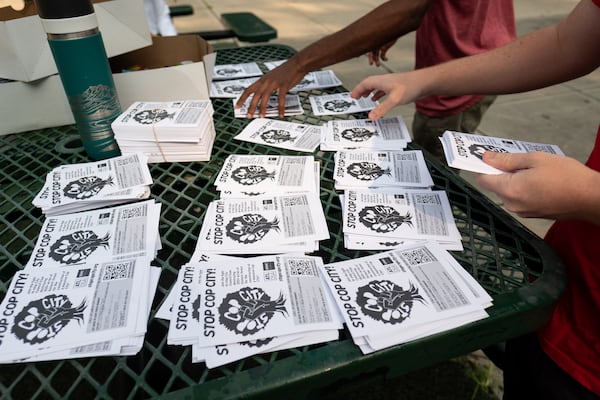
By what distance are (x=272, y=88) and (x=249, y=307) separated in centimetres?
86

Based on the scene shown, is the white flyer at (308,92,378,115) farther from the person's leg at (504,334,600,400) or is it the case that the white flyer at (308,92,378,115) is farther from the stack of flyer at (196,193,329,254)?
the person's leg at (504,334,600,400)

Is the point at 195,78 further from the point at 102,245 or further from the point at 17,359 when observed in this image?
the point at 17,359

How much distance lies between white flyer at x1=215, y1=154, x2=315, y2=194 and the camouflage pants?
27.4 inches

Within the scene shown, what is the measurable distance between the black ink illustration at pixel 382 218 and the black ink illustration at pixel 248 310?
0.27m

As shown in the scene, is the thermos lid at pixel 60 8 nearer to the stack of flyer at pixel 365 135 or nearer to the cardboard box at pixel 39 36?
the cardboard box at pixel 39 36

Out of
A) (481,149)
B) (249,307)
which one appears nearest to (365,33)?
(481,149)

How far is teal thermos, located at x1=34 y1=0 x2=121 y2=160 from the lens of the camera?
887 mm

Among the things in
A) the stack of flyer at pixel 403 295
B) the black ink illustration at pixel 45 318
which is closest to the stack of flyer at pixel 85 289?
the black ink illustration at pixel 45 318

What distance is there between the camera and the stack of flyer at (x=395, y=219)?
0.83m

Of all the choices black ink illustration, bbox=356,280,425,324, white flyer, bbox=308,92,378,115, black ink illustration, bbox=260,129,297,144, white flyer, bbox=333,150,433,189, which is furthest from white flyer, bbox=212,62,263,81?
black ink illustration, bbox=356,280,425,324

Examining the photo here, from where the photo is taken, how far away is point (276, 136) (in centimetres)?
122

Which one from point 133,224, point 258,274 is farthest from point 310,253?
point 133,224

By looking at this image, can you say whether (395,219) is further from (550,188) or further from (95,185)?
(95,185)

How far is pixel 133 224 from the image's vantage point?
88 cm
